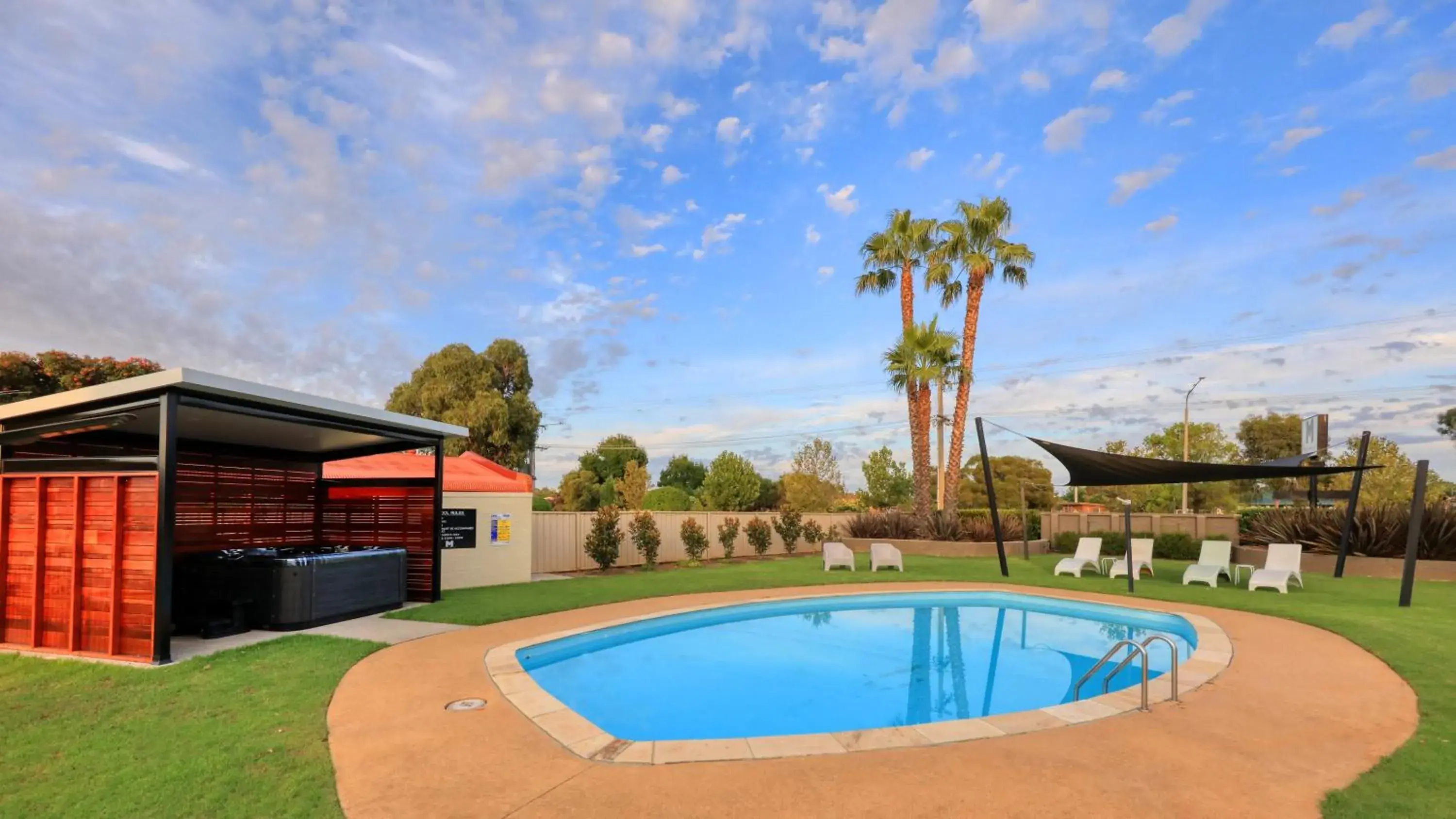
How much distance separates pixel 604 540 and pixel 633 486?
49.1 feet

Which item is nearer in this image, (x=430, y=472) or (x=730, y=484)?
(x=430, y=472)

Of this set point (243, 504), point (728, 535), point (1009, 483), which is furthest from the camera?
point (1009, 483)

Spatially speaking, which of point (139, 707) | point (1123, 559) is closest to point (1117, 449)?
point (1123, 559)

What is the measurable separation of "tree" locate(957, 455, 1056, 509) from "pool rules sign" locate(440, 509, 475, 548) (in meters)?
33.6

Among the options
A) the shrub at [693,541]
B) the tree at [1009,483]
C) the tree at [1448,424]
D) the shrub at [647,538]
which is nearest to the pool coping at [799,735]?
the shrub at [647,538]

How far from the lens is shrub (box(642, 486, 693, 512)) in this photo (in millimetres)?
28781

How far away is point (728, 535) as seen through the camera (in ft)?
71.0

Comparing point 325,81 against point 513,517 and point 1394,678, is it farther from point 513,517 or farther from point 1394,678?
point 1394,678

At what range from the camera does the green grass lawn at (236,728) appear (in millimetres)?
3779

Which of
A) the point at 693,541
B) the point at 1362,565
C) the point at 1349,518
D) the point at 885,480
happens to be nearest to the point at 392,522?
the point at 693,541

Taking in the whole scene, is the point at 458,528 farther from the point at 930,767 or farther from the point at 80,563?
the point at 930,767

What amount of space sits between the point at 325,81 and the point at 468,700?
10436 mm

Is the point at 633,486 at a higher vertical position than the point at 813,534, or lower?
higher

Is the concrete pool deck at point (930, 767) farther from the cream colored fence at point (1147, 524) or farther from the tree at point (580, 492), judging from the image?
the tree at point (580, 492)
